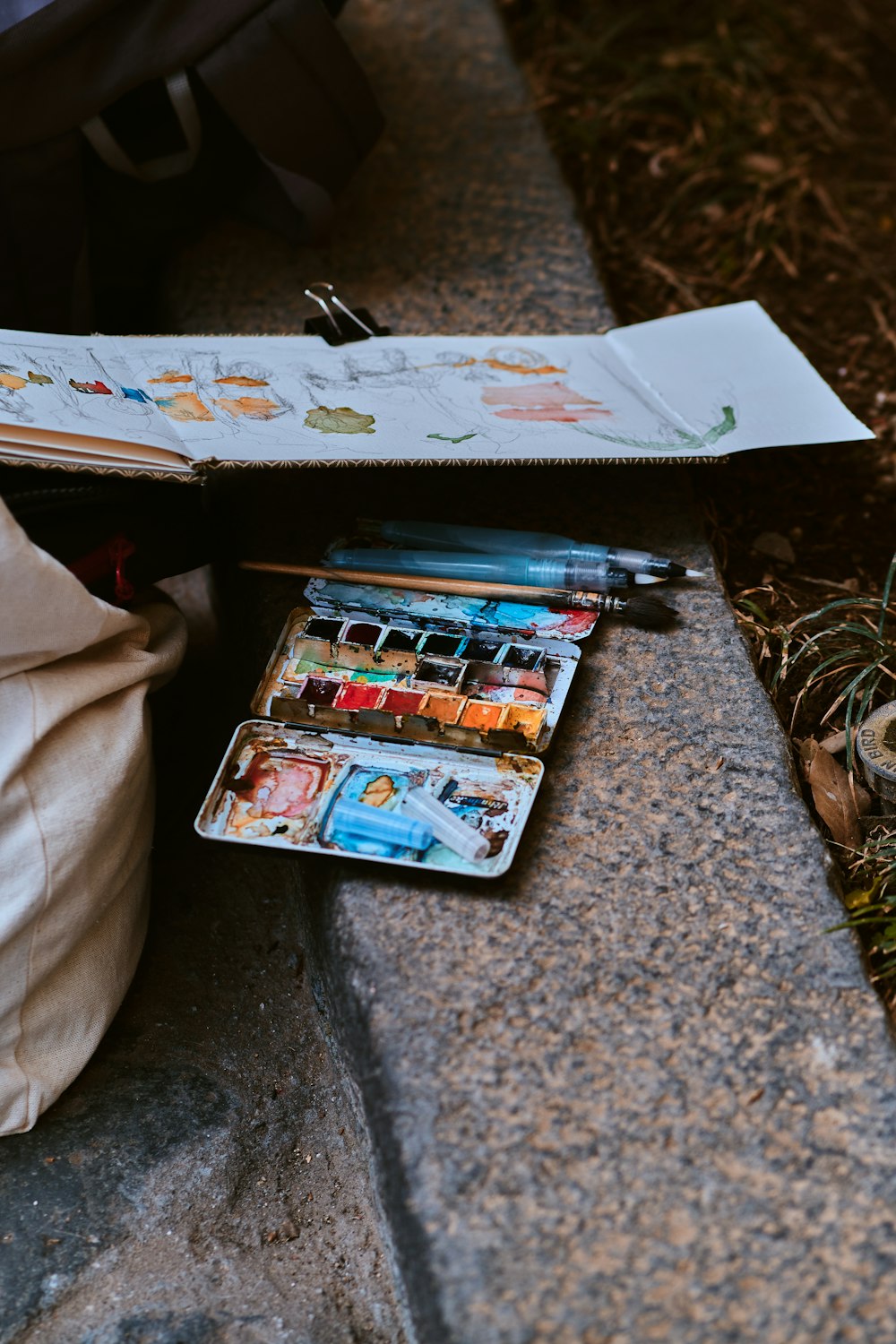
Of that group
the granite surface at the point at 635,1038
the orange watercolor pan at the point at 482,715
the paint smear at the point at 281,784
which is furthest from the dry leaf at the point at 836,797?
the paint smear at the point at 281,784

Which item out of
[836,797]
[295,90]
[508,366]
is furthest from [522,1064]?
[295,90]

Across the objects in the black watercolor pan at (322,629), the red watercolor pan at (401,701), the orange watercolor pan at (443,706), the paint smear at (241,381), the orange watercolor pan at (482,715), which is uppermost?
the paint smear at (241,381)

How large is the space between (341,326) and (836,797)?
73 centimetres

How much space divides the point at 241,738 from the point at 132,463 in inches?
9.5

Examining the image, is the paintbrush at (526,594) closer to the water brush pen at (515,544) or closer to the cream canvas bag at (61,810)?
the water brush pen at (515,544)

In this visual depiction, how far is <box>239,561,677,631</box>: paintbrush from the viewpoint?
106 centimetres

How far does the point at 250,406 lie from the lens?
109cm

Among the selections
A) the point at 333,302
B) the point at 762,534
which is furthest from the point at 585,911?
the point at 333,302

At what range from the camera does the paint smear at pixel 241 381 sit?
1127 millimetres

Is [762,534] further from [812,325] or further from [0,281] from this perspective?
[0,281]

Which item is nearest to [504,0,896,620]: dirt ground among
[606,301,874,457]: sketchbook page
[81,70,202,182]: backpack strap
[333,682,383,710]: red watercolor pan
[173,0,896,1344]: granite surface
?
[606,301,874,457]: sketchbook page

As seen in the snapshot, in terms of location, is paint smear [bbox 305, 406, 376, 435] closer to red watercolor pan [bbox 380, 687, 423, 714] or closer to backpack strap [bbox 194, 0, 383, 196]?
red watercolor pan [bbox 380, 687, 423, 714]

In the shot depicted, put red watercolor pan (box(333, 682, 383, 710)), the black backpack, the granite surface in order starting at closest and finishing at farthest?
1. the granite surface
2. red watercolor pan (box(333, 682, 383, 710))
3. the black backpack

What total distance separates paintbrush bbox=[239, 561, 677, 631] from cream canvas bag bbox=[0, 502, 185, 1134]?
194 millimetres
